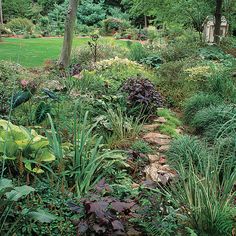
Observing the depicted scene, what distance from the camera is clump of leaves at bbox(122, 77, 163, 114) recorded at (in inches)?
230

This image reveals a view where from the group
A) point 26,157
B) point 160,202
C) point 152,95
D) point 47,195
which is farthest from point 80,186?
point 152,95

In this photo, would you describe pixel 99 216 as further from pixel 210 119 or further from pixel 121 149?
pixel 210 119

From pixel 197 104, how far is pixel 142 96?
973 mm

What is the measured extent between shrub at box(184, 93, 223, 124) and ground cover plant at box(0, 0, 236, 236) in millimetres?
18

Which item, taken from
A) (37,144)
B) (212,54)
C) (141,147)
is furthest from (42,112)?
(212,54)

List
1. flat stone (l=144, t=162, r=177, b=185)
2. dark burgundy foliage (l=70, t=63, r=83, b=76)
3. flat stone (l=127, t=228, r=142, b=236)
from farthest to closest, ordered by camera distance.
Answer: dark burgundy foliage (l=70, t=63, r=83, b=76) < flat stone (l=144, t=162, r=177, b=185) < flat stone (l=127, t=228, r=142, b=236)

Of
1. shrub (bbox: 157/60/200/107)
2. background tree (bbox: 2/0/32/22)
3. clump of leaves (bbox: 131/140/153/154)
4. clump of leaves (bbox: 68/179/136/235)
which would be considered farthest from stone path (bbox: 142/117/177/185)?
background tree (bbox: 2/0/32/22)

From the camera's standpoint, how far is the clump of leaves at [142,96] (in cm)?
584

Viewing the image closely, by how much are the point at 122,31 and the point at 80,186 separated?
23.3 meters

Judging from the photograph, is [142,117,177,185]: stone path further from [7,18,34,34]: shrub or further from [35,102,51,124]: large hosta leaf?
[7,18,34,34]: shrub

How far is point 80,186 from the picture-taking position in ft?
11.0

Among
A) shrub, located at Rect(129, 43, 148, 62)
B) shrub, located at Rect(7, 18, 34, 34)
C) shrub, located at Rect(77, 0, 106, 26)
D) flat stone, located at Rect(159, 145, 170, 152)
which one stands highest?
shrub, located at Rect(77, 0, 106, 26)

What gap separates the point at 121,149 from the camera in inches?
179

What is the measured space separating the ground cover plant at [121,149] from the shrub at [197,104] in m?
0.02
